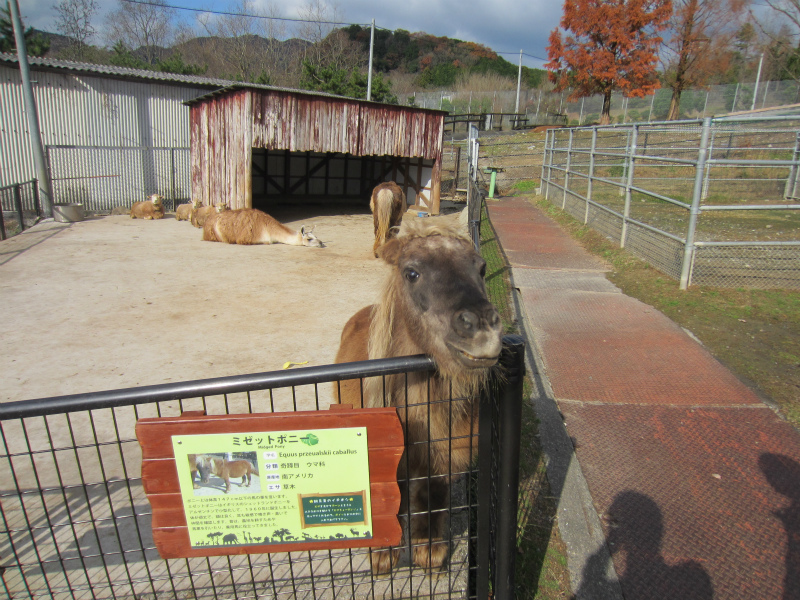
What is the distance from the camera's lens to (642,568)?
2652 millimetres

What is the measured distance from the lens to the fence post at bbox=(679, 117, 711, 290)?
6.39 meters

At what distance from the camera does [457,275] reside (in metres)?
2.21

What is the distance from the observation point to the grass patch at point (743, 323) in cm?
457

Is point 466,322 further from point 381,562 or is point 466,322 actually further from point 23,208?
point 23,208

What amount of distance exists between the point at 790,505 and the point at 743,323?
338 centimetres

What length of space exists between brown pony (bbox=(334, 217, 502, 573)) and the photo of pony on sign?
0.24m

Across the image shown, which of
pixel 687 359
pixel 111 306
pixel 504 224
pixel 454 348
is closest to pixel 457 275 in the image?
pixel 454 348

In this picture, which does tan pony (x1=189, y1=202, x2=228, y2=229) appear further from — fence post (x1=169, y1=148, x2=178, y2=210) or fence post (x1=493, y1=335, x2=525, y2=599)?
fence post (x1=493, y1=335, x2=525, y2=599)

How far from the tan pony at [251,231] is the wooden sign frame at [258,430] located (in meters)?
10.3

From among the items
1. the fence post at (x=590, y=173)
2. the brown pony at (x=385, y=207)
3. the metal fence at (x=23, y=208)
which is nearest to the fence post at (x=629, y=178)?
the fence post at (x=590, y=173)

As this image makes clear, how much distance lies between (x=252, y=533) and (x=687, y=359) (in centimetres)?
471

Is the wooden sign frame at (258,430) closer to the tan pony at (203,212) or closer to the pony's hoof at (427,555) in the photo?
the pony's hoof at (427,555)

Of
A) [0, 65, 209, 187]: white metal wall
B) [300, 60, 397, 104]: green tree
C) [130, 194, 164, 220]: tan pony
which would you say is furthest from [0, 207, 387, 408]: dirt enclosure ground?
[300, 60, 397, 104]: green tree

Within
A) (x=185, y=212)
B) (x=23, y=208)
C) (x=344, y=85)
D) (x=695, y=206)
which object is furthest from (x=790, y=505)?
(x=344, y=85)
